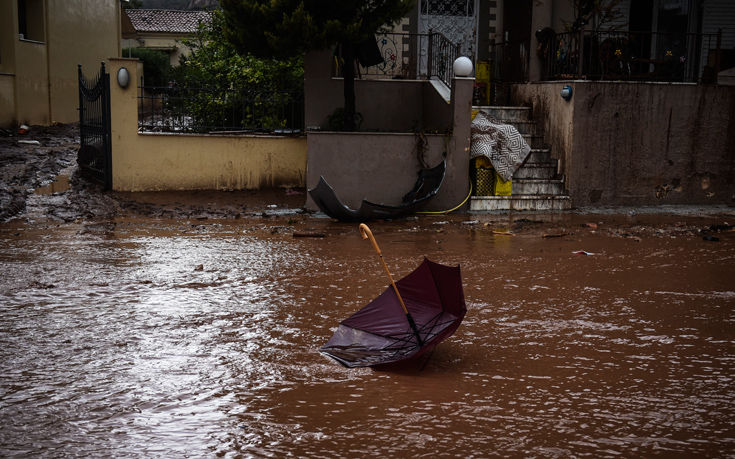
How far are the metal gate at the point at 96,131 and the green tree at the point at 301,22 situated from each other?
274 cm

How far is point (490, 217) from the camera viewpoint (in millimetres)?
12273

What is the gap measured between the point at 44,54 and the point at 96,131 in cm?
1135

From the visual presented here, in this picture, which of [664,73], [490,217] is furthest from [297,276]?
[664,73]

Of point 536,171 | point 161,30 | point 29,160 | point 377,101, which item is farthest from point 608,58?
point 161,30

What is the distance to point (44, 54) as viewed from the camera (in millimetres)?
23016

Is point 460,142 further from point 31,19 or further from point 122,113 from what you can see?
point 31,19

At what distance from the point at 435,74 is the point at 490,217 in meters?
4.27

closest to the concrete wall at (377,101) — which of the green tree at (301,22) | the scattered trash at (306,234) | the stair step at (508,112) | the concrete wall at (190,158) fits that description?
the concrete wall at (190,158)

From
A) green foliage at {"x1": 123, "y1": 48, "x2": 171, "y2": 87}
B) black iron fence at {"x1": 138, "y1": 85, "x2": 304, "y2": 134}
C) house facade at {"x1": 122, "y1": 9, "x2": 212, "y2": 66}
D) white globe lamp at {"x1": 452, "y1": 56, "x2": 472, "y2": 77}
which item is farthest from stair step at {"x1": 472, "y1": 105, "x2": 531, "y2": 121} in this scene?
house facade at {"x1": 122, "y1": 9, "x2": 212, "y2": 66}

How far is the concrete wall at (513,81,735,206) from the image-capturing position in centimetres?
1306

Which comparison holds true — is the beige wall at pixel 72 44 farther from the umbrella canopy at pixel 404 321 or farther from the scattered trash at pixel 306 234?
the umbrella canopy at pixel 404 321

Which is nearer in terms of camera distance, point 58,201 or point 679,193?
point 58,201

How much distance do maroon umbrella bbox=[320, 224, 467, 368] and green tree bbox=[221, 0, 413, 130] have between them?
7140 millimetres

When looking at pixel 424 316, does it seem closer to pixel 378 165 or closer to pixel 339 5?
pixel 378 165
